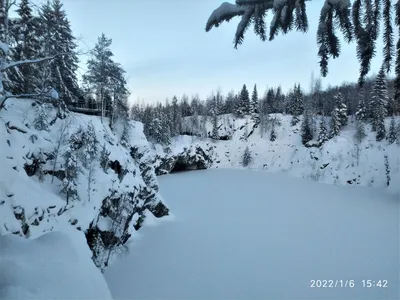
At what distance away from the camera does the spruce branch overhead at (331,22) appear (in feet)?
4.70

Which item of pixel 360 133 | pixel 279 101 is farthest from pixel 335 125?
pixel 279 101

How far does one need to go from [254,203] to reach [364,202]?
1184cm

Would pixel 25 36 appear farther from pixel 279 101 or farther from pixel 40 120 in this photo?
pixel 279 101

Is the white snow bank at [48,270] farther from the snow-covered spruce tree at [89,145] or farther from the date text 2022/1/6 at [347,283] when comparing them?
the date text 2022/1/6 at [347,283]

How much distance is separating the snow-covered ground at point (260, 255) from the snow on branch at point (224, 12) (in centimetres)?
806

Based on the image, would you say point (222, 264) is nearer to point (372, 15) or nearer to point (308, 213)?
point (372, 15)

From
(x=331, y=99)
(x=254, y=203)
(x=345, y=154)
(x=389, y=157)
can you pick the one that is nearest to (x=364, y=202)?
(x=254, y=203)

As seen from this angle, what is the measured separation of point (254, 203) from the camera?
20.3m

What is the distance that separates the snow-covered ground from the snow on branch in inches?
317

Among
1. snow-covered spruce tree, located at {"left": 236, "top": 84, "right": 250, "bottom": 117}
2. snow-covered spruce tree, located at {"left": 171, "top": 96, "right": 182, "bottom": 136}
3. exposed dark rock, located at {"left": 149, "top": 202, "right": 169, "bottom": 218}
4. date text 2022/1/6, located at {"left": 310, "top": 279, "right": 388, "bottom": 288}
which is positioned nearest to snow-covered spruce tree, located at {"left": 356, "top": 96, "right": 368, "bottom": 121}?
snow-covered spruce tree, located at {"left": 236, "top": 84, "right": 250, "bottom": 117}

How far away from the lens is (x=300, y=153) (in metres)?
46.2

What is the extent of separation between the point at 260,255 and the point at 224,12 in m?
10.6

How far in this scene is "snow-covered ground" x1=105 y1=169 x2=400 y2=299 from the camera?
774 centimetres

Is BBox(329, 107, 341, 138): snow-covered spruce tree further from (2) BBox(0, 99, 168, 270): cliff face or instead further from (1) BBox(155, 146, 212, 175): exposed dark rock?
(2) BBox(0, 99, 168, 270): cliff face
